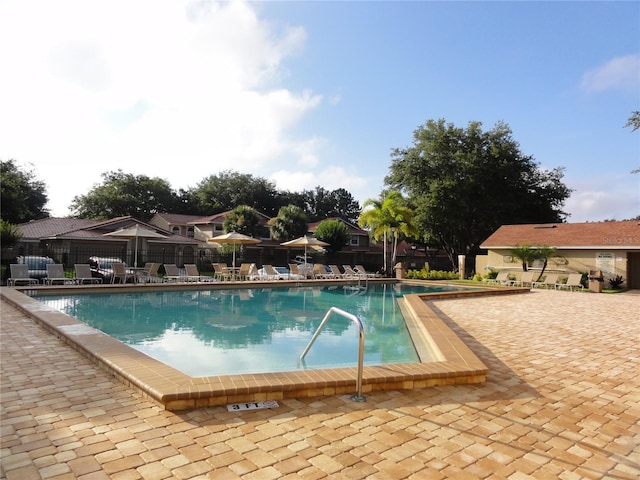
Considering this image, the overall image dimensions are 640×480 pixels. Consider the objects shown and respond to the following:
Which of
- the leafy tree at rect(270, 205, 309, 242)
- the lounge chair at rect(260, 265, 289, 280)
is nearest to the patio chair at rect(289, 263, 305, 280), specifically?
the lounge chair at rect(260, 265, 289, 280)

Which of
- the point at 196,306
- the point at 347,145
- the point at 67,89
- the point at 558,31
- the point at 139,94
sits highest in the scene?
the point at 558,31

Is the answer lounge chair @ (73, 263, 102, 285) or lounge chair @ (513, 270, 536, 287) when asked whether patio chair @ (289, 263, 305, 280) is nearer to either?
lounge chair @ (73, 263, 102, 285)

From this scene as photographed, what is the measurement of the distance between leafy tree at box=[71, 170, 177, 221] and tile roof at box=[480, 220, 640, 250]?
38196 mm

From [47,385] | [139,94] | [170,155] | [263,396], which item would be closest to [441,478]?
[263,396]

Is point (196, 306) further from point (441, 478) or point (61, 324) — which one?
point (441, 478)

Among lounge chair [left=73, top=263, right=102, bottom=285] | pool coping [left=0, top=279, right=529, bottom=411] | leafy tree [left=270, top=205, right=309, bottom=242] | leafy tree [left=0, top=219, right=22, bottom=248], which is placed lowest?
pool coping [left=0, top=279, right=529, bottom=411]

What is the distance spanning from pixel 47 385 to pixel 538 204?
1532 inches

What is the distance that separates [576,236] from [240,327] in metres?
23.4

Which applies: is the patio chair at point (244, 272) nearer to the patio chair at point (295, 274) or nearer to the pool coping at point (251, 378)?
the patio chair at point (295, 274)

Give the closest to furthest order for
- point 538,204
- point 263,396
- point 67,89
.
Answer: point 263,396 → point 67,89 → point 538,204

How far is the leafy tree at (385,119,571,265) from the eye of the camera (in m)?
33.8

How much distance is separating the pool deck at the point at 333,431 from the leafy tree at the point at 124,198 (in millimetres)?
45354

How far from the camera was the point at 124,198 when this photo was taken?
46.2 metres

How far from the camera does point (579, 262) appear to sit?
941 inches
